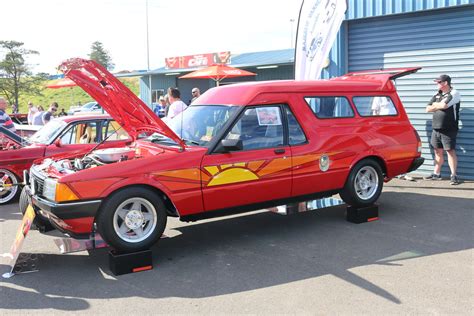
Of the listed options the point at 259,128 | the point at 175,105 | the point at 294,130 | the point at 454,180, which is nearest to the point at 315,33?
the point at 175,105

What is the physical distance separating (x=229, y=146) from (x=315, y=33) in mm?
5372

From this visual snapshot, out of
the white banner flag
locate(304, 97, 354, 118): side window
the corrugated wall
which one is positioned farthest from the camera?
the white banner flag

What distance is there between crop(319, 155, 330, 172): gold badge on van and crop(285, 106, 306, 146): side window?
347 mm

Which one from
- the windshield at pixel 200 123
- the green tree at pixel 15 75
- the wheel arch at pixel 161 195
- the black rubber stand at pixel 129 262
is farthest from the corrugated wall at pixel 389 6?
the green tree at pixel 15 75

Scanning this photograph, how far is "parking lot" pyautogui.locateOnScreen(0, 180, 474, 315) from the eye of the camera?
391cm

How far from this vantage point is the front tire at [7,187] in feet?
26.6

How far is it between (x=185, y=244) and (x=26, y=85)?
3781 centimetres

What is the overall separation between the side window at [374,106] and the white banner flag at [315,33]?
9.23 feet

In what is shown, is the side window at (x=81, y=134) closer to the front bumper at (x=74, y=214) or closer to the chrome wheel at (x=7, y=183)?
the chrome wheel at (x=7, y=183)

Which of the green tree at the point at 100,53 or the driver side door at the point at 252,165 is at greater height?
the green tree at the point at 100,53

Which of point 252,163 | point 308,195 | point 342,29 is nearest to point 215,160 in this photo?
point 252,163

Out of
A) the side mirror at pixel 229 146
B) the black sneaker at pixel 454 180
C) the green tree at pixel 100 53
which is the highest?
the green tree at pixel 100 53

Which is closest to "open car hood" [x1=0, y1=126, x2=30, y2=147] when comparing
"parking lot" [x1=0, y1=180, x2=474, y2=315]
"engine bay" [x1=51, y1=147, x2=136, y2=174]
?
"parking lot" [x1=0, y1=180, x2=474, y2=315]

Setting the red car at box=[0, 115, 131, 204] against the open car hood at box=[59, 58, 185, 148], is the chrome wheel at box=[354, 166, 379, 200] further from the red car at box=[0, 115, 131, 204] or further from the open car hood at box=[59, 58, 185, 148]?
the red car at box=[0, 115, 131, 204]
